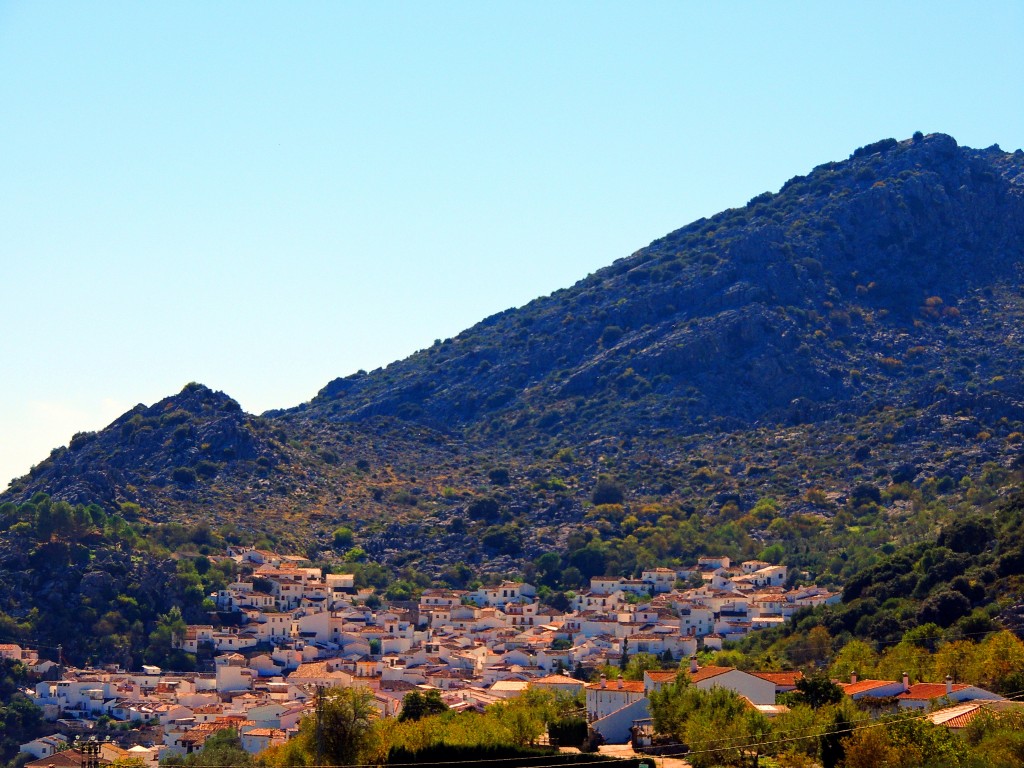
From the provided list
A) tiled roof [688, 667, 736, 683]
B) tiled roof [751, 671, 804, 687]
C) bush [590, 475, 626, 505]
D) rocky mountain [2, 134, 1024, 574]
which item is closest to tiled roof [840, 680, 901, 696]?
tiled roof [751, 671, 804, 687]

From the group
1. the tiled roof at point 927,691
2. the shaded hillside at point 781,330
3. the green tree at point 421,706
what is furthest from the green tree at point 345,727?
the shaded hillside at point 781,330

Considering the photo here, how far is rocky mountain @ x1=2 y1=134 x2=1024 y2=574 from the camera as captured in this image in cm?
14325

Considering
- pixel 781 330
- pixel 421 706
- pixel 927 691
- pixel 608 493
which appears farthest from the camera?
pixel 781 330

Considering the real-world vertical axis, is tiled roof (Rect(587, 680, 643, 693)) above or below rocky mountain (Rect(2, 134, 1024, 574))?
below

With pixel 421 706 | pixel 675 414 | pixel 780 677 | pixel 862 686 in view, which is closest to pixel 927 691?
pixel 862 686

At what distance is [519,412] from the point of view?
17788 cm

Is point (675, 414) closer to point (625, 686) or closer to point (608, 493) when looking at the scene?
point (608, 493)

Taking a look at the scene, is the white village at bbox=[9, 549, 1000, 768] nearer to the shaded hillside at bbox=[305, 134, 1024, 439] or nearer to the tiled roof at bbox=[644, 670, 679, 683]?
the tiled roof at bbox=[644, 670, 679, 683]

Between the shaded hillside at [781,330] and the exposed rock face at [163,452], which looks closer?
the exposed rock face at [163,452]

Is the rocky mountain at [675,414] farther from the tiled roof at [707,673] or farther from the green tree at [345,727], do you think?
the green tree at [345,727]

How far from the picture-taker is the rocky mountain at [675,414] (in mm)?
143250

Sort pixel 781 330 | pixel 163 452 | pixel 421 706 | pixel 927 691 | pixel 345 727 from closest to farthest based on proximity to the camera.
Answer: pixel 345 727 < pixel 927 691 < pixel 421 706 < pixel 163 452 < pixel 781 330

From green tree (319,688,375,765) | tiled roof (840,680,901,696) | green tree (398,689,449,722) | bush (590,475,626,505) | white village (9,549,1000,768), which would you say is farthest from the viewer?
bush (590,475,626,505)

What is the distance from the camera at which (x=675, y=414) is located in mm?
164625
